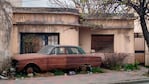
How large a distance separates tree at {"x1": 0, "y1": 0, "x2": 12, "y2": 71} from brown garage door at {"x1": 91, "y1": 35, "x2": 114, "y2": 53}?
7.49 metres

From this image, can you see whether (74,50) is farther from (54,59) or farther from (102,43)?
(102,43)

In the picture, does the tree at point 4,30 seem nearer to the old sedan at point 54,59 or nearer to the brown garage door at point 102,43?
the old sedan at point 54,59

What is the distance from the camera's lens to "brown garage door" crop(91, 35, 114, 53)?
2639 cm

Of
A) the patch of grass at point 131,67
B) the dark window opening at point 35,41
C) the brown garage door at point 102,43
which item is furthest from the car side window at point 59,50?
the patch of grass at point 131,67

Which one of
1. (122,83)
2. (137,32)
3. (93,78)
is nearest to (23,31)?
(93,78)

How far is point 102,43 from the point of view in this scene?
86.5 ft

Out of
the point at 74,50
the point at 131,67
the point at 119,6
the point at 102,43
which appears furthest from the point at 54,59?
the point at 131,67

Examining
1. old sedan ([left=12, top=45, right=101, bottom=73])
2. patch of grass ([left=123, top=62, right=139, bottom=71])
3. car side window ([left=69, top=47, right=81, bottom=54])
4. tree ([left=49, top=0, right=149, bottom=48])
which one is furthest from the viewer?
patch of grass ([left=123, top=62, right=139, bottom=71])

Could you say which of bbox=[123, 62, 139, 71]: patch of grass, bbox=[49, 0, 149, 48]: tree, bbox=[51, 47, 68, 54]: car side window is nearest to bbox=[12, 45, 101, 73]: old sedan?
bbox=[51, 47, 68, 54]: car side window

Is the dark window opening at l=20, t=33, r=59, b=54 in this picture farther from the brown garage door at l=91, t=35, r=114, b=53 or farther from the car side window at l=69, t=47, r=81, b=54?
the brown garage door at l=91, t=35, r=114, b=53

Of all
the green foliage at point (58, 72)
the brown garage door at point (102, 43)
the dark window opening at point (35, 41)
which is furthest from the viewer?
the brown garage door at point (102, 43)

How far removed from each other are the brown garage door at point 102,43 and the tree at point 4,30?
295 inches

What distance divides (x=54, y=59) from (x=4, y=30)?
3.34m

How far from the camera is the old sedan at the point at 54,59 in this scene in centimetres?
2025
